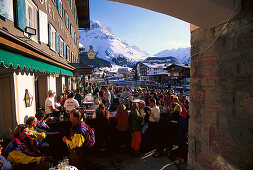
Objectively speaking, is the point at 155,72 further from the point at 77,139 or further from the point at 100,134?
the point at 77,139

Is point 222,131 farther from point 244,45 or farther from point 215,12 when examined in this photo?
point 215,12

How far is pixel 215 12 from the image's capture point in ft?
Answer: 5.88

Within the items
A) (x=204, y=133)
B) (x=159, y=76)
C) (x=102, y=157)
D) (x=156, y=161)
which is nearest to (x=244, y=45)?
(x=204, y=133)

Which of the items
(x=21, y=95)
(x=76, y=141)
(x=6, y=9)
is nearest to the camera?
(x=76, y=141)

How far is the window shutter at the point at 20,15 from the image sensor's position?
14.0 feet

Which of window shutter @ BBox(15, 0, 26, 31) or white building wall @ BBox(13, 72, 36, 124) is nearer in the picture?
window shutter @ BBox(15, 0, 26, 31)

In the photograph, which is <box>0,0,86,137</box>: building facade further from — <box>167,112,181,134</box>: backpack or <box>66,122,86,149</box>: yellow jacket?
<box>167,112,181,134</box>: backpack

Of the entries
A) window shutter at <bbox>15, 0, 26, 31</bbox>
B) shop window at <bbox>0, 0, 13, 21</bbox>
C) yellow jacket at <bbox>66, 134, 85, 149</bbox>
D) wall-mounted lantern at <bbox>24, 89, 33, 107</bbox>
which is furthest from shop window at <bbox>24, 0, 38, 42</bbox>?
yellow jacket at <bbox>66, 134, 85, 149</bbox>

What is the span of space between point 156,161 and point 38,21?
7.36 metres

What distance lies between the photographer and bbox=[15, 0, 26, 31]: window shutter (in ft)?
14.0

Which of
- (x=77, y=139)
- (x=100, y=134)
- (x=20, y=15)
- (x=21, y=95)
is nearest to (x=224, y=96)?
(x=77, y=139)

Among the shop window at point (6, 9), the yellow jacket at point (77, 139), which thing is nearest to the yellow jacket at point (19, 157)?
the yellow jacket at point (77, 139)

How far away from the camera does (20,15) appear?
4.48 m

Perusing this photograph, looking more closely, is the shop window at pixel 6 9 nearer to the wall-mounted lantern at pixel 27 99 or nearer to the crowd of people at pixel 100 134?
the wall-mounted lantern at pixel 27 99
